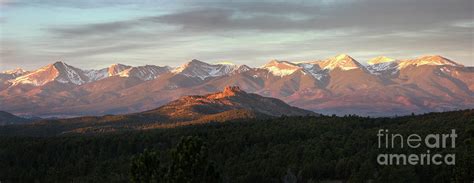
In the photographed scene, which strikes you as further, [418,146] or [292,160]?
[292,160]

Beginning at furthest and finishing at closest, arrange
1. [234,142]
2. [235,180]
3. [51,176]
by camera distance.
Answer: [234,142] → [51,176] → [235,180]

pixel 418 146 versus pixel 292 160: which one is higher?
pixel 418 146

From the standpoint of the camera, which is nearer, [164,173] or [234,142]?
[164,173]

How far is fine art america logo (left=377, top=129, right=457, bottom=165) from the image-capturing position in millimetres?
122625

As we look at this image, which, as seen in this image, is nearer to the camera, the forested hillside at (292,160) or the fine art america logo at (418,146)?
the fine art america logo at (418,146)

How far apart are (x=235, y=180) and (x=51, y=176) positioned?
57611 millimetres

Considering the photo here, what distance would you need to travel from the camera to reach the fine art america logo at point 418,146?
402 ft

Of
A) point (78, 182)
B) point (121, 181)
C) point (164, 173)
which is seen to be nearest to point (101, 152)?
point (78, 182)

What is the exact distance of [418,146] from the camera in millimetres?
139375

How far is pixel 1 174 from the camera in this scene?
18375cm

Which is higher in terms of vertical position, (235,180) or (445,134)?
(445,134)

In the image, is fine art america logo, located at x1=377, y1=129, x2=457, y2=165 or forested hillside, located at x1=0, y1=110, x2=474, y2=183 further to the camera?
forested hillside, located at x1=0, y1=110, x2=474, y2=183

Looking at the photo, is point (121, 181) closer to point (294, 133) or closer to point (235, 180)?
point (235, 180)

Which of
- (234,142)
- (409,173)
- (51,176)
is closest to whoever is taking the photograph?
(409,173)
